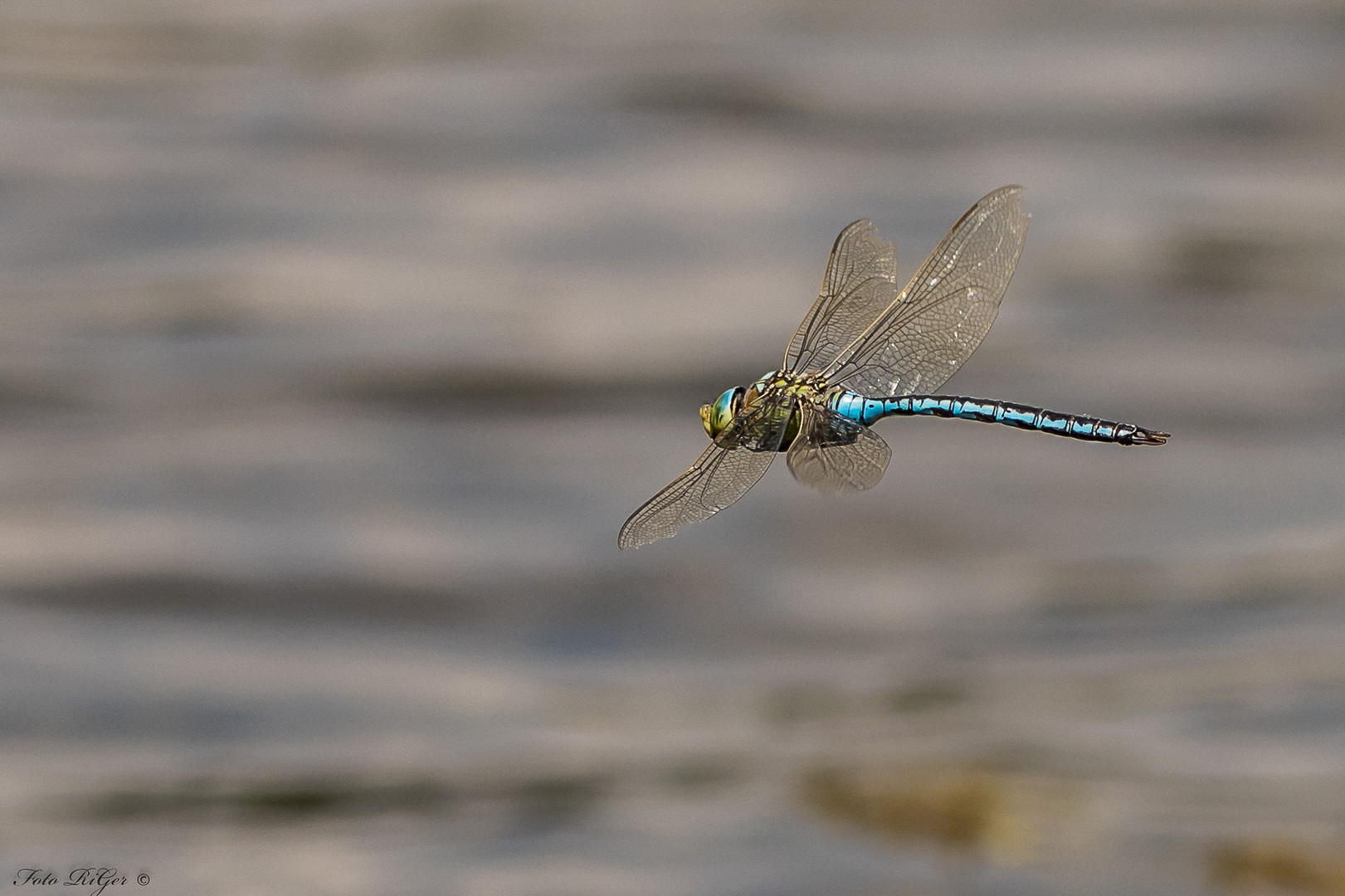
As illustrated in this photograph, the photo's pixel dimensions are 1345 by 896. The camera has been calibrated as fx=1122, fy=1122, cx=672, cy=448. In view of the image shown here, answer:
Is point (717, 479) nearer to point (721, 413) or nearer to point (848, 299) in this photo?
point (721, 413)

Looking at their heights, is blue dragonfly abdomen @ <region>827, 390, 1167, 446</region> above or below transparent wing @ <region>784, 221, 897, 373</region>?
below

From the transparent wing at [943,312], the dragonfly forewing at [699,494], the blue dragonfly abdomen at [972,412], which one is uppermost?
the transparent wing at [943,312]

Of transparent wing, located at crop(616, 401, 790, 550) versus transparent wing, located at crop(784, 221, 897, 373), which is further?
transparent wing, located at crop(784, 221, 897, 373)

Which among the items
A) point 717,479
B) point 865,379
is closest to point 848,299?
point 865,379

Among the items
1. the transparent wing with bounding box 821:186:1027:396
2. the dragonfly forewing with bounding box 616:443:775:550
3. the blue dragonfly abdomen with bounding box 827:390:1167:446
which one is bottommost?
the dragonfly forewing with bounding box 616:443:775:550

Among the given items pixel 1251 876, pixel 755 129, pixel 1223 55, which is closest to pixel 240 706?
pixel 755 129

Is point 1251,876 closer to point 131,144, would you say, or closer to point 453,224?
point 453,224
